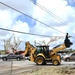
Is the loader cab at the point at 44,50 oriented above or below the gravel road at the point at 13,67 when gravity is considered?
above

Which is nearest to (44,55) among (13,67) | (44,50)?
(44,50)

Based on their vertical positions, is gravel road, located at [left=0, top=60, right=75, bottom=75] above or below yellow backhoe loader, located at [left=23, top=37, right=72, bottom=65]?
below

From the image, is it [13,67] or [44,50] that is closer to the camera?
[13,67]

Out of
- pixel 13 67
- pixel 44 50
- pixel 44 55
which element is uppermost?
pixel 44 50

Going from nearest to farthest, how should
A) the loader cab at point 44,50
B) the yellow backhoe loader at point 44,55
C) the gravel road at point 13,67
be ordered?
the gravel road at point 13,67 < the yellow backhoe loader at point 44,55 < the loader cab at point 44,50

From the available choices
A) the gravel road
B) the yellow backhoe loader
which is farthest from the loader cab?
the gravel road

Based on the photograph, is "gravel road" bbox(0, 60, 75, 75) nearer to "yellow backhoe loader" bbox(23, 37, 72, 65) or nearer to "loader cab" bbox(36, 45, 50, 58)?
"yellow backhoe loader" bbox(23, 37, 72, 65)

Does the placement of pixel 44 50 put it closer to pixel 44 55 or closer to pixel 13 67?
pixel 44 55

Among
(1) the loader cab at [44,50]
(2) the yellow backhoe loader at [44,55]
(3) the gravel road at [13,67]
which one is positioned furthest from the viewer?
(1) the loader cab at [44,50]

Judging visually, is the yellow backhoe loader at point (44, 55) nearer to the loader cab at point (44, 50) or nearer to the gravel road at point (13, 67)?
the loader cab at point (44, 50)

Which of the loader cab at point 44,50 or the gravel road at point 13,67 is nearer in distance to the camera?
the gravel road at point 13,67

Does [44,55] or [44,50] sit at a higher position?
[44,50]

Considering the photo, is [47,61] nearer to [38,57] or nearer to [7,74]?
[38,57]

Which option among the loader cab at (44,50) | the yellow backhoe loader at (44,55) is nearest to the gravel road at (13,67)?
the yellow backhoe loader at (44,55)
